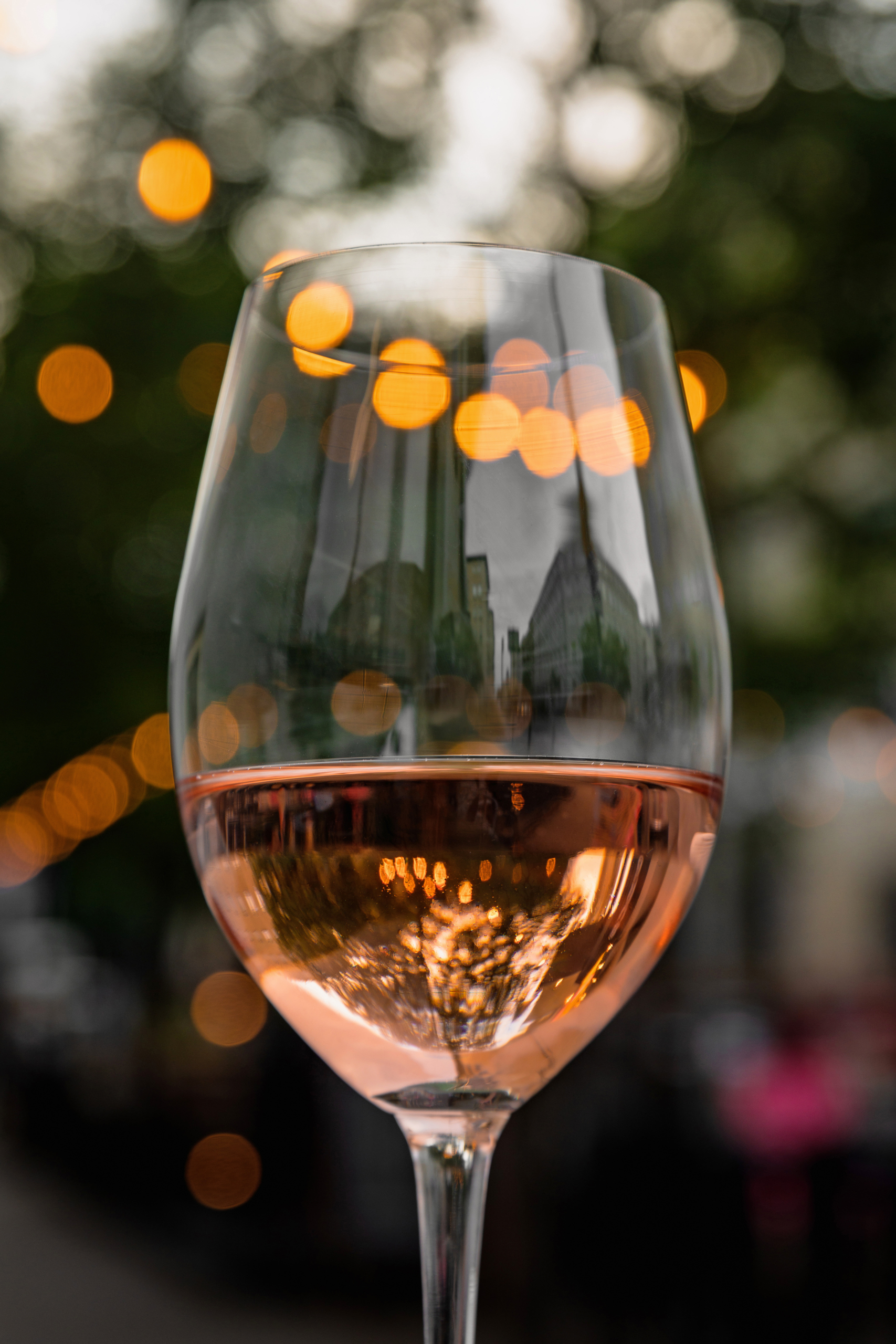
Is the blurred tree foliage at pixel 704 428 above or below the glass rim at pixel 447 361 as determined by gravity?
above

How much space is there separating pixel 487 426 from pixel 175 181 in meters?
2.40

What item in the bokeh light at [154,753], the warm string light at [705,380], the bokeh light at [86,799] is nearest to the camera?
the warm string light at [705,380]

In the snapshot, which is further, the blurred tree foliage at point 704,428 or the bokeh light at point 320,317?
the blurred tree foliage at point 704,428

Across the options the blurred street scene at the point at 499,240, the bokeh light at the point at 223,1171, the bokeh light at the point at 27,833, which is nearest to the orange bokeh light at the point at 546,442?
the blurred street scene at the point at 499,240

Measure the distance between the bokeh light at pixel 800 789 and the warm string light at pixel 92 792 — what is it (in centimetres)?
143

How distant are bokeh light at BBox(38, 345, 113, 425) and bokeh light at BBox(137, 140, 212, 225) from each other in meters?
0.33

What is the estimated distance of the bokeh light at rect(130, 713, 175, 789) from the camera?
283cm

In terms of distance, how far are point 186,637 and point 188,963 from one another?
4.34 m

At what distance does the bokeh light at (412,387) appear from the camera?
0.38 meters

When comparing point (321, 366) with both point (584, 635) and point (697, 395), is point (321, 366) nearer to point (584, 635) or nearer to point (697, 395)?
point (584, 635)

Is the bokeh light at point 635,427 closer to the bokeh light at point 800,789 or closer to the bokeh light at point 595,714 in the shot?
the bokeh light at point 595,714

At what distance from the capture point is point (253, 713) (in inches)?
15.0

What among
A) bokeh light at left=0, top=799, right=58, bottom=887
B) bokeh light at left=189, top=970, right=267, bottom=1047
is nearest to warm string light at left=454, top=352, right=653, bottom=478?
bokeh light at left=0, top=799, right=58, bottom=887

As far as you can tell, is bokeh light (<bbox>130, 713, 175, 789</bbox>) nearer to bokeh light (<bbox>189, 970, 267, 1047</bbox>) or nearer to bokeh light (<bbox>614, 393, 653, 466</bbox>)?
bokeh light (<bbox>189, 970, 267, 1047</bbox>)
